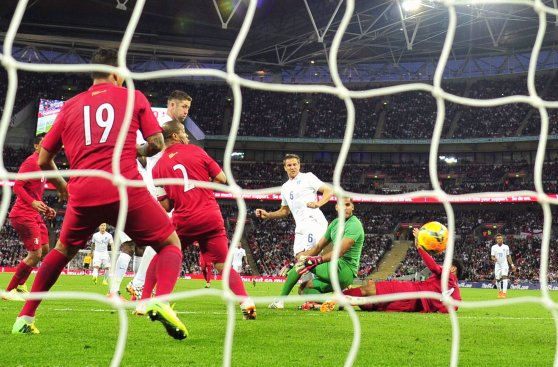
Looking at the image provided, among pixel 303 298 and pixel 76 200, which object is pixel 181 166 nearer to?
pixel 76 200

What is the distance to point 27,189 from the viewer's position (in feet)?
24.8

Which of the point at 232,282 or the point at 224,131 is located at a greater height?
the point at 224,131

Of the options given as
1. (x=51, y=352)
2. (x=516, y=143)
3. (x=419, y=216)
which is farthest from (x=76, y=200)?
(x=516, y=143)

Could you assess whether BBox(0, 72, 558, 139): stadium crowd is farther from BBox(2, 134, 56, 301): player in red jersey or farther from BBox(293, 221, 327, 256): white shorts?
BBox(293, 221, 327, 256): white shorts

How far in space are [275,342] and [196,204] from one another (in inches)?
68.3

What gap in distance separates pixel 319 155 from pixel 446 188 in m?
8.56

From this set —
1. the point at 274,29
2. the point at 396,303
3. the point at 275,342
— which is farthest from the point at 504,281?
the point at 274,29

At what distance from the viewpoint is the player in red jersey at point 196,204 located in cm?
549

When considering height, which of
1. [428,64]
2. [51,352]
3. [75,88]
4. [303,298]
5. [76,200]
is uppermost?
[428,64]

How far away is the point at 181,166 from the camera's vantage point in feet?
18.2

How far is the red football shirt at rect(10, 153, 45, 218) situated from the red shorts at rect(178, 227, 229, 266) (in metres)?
2.43

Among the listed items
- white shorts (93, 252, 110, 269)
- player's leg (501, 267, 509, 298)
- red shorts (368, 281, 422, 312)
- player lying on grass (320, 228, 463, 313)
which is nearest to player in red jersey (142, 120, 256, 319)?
player lying on grass (320, 228, 463, 313)

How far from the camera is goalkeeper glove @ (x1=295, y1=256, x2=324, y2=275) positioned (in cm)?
718

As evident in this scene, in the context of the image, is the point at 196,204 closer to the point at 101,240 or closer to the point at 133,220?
the point at 133,220
